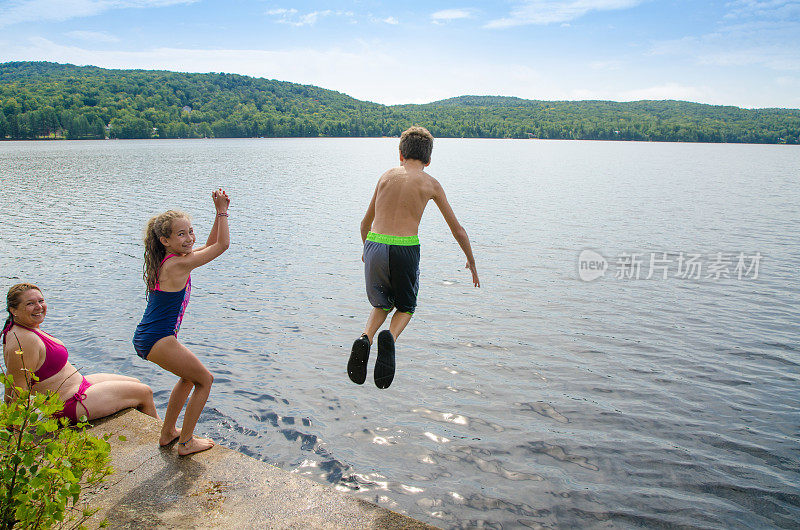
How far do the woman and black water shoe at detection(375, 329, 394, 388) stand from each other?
2.53 metres

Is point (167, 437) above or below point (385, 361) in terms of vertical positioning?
below

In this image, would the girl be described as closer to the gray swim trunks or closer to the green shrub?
the gray swim trunks

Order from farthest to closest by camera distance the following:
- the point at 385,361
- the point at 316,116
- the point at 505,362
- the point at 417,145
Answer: the point at 316,116
the point at 505,362
the point at 417,145
the point at 385,361

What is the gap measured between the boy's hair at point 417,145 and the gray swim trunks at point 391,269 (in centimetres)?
83

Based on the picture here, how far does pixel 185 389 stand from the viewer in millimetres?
5406

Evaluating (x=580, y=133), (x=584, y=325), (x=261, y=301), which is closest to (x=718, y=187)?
(x=584, y=325)

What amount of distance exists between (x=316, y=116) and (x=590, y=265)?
7025 inches

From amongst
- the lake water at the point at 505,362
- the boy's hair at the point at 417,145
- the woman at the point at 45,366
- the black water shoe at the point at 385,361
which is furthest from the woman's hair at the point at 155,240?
the lake water at the point at 505,362

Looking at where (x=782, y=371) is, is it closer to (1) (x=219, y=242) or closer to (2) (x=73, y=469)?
(1) (x=219, y=242)

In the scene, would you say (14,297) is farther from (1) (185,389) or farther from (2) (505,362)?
(2) (505,362)

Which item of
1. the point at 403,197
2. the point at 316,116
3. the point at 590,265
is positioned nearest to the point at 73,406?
the point at 403,197

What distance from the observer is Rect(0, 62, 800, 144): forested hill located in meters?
148

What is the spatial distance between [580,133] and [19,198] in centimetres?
16682

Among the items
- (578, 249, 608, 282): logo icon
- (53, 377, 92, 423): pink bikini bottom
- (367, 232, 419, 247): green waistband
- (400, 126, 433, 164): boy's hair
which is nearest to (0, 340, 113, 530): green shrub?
(53, 377, 92, 423): pink bikini bottom
